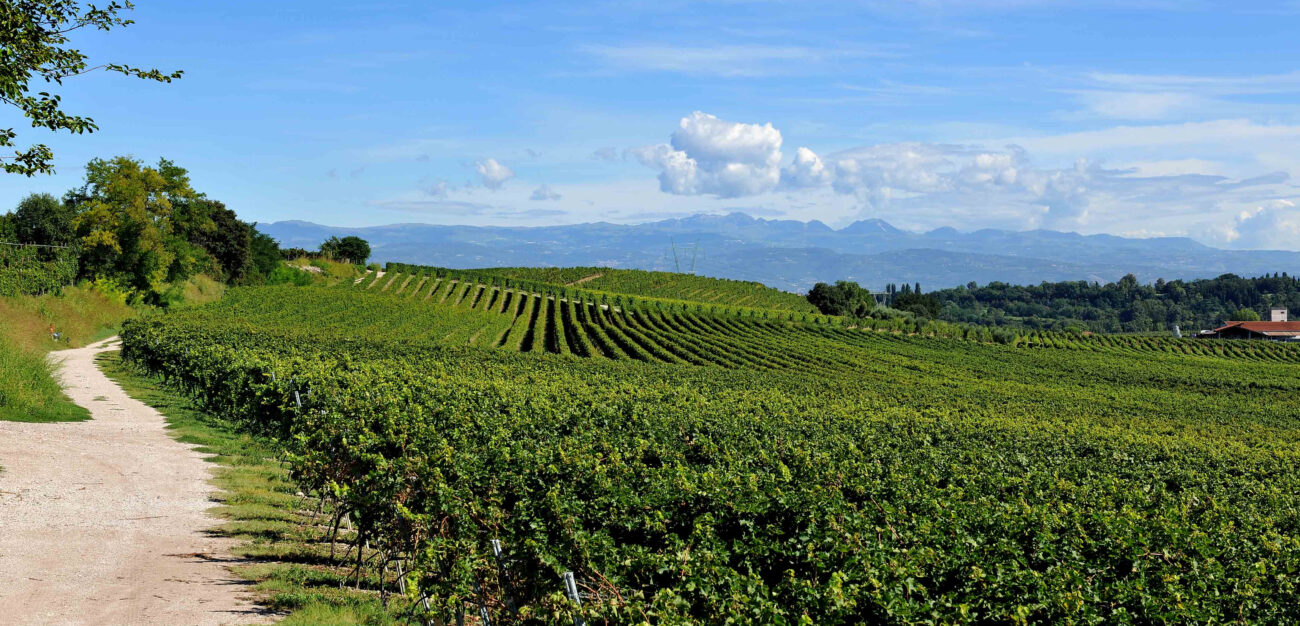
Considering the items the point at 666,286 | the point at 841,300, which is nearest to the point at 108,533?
the point at 666,286

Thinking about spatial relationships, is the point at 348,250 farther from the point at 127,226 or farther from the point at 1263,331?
the point at 1263,331

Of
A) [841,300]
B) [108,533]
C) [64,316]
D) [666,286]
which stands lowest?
[108,533]

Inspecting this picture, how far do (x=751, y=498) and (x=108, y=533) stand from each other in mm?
9873

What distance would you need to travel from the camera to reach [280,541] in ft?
45.4

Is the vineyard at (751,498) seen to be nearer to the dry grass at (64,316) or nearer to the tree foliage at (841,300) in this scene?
the dry grass at (64,316)

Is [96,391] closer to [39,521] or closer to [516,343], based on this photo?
[39,521]

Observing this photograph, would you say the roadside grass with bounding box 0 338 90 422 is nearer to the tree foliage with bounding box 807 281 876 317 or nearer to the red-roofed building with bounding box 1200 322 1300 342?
the tree foliage with bounding box 807 281 876 317

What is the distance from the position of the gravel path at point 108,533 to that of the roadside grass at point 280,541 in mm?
350

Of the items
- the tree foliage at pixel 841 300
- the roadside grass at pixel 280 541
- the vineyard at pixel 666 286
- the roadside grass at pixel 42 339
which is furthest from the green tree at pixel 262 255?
the roadside grass at pixel 280 541

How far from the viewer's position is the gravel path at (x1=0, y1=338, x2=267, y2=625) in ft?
32.6

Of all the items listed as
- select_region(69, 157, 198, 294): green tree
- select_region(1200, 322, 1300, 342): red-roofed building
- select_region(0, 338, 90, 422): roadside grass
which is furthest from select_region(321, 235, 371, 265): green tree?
select_region(1200, 322, 1300, 342): red-roofed building

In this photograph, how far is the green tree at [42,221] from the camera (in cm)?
7988

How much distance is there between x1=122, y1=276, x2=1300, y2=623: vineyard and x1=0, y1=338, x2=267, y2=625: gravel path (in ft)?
6.19

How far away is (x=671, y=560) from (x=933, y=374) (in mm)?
64783
